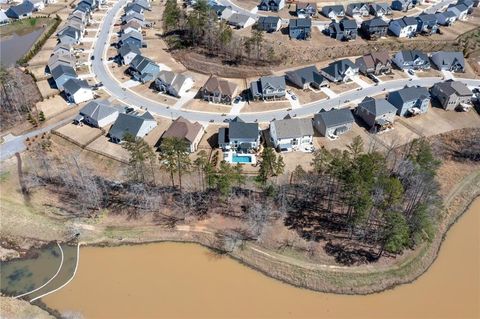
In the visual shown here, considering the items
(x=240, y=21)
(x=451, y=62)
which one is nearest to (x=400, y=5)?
(x=451, y=62)

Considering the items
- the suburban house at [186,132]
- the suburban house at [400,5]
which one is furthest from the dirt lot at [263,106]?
the suburban house at [400,5]

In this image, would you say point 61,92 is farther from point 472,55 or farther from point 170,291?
point 472,55

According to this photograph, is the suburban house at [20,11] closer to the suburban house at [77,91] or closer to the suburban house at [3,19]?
the suburban house at [3,19]

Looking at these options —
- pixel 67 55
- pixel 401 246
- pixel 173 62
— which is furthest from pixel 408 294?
pixel 67 55

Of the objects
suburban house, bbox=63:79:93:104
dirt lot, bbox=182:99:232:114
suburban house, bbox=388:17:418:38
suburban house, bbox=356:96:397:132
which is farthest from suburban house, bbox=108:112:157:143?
suburban house, bbox=388:17:418:38

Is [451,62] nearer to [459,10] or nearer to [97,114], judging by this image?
[459,10]

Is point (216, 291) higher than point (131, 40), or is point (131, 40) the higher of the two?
point (131, 40)
